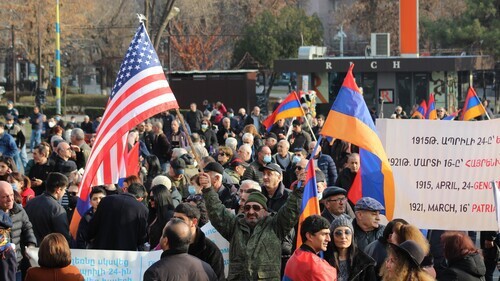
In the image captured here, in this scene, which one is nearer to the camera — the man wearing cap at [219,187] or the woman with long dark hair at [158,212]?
the woman with long dark hair at [158,212]

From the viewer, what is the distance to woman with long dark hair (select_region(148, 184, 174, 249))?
10.4 metres

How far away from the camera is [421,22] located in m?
60.3

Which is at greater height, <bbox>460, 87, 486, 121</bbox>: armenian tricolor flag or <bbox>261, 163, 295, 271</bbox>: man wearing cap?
<bbox>460, 87, 486, 121</bbox>: armenian tricolor flag

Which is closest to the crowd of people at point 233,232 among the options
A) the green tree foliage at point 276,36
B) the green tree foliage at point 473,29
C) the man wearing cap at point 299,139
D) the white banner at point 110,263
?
the white banner at point 110,263

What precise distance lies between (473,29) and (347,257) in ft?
161

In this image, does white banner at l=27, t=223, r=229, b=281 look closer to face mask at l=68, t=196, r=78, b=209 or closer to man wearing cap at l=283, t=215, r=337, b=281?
man wearing cap at l=283, t=215, r=337, b=281

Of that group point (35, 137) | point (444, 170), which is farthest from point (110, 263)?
point (35, 137)

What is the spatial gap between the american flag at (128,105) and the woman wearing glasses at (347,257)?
260 cm

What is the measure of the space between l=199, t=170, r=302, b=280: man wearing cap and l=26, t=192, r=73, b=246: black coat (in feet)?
6.45

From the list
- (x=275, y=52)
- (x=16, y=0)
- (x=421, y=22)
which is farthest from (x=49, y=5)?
(x=421, y=22)

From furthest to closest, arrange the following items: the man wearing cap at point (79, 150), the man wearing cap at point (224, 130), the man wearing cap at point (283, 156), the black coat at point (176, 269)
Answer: the man wearing cap at point (224, 130), the man wearing cap at point (79, 150), the man wearing cap at point (283, 156), the black coat at point (176, 269)

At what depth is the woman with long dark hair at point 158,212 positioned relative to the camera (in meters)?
10.4

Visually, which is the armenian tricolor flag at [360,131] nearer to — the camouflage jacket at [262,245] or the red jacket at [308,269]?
the camouflage jacket at [262,245]

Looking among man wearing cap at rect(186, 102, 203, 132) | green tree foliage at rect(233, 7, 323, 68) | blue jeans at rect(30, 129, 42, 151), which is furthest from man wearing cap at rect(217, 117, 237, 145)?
green tree foliage at rect(233, 7, 323, 68)
